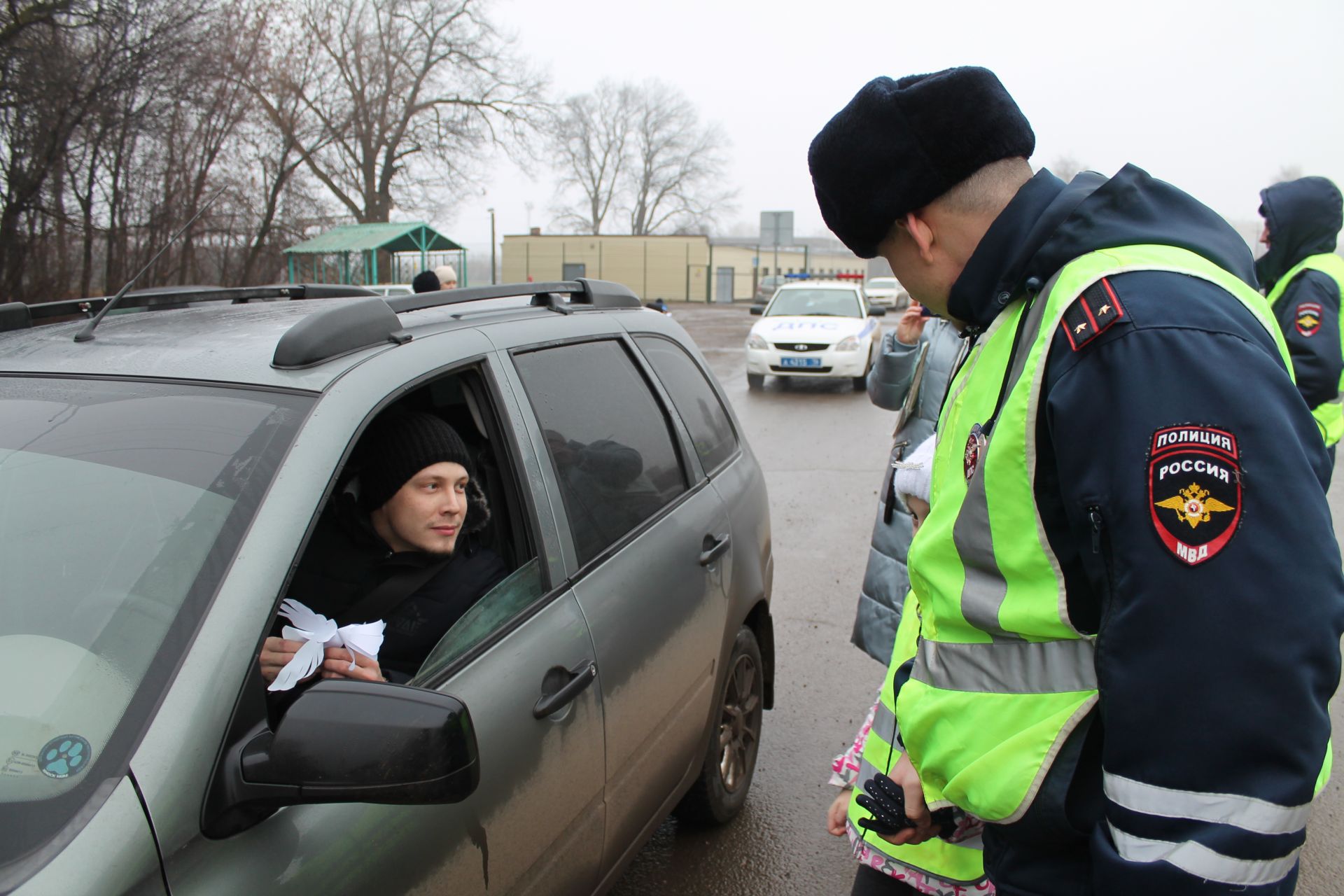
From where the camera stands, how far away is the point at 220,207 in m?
16.2

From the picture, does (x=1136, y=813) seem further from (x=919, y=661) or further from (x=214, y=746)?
(x=214, y=746)

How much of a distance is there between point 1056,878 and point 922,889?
0.48m

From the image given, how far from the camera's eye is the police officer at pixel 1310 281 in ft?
12.4

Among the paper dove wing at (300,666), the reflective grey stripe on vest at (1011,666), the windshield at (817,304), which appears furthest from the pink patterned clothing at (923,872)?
the windshield at (817,304)

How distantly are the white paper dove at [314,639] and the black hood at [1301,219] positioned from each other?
4.28 metres

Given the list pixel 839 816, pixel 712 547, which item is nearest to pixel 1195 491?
pixel 839 816

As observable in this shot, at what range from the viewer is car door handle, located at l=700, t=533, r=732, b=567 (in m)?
2.60

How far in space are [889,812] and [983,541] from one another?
0.57 meters

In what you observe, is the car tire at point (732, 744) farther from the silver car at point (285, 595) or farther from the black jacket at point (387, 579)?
the black jacket at point (387, 579)

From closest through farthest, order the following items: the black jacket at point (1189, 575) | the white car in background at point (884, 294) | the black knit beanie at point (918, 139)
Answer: the black jacket at point (1189, 575)
the black knit beanie at point (918, 139)
the white car in background at point (884, 294)

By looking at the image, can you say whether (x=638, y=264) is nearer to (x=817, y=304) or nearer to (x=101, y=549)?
(x=817, y=304)

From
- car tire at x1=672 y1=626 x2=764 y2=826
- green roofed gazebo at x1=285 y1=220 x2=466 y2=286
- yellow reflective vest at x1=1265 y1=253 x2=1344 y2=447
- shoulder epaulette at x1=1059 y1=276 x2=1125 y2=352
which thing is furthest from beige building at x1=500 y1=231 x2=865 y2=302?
shoulder epaulette at x1=1059 y1=276 x2=1125 y2=352

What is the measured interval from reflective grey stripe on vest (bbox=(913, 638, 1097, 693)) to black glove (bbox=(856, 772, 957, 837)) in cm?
28

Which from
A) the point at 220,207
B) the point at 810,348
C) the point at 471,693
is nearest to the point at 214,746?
A: the point at 471,693
